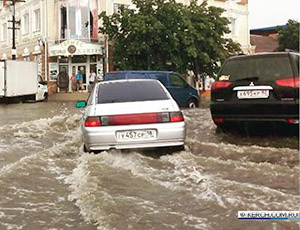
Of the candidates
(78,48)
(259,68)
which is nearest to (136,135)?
(259,68)

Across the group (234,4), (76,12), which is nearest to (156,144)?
(76,12)

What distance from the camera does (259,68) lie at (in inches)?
280

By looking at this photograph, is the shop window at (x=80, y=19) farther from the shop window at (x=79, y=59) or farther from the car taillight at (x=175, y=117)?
the car taillight at (x=175, y=117)

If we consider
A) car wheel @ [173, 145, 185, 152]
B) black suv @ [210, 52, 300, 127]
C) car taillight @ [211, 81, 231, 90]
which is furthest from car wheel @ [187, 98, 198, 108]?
car wheel @ [173, 145, 185, 152]

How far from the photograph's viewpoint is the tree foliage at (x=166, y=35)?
26.6 m

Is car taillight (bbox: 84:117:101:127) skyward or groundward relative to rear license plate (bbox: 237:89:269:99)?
groundward

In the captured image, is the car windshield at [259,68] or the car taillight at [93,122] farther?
the car windshield at [259,68]

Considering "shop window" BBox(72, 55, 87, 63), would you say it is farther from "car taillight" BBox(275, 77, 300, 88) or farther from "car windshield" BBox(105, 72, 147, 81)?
"car taillight" BBox(275, 77, 300, 88)

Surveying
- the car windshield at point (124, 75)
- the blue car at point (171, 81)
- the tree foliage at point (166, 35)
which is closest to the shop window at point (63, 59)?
the tree foliage at point (166, 35)

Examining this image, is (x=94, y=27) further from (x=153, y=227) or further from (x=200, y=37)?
(x=153, y=227)

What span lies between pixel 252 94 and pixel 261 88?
177 millimetres

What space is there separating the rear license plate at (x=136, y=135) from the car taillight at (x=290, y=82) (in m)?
2.19

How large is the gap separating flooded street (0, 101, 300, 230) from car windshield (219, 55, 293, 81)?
1.11m

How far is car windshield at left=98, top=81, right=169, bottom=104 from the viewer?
6.69 meters
